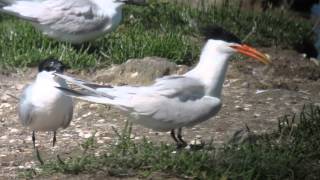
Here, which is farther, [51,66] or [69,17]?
[69,17]

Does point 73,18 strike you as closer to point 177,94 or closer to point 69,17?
point 69,17

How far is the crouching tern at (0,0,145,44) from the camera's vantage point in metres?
8.80

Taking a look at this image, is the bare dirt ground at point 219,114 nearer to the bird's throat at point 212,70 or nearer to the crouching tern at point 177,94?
the crouching tern at point 177,94

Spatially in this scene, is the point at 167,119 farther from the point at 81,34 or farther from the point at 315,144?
the point at 81,34

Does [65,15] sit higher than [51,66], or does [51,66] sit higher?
[51,66]

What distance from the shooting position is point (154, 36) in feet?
30.0

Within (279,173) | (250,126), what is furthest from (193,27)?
(279,173)

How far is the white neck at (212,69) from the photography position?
5617mm

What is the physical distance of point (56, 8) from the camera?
8.88 metres

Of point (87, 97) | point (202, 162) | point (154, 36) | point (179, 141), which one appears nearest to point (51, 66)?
point (87, 97)

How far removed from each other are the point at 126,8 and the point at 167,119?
18.5 ft

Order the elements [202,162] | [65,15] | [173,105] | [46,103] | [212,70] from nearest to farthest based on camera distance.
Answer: [202,162]
[173,105]
[212,70]
[46,103]
[65,15]

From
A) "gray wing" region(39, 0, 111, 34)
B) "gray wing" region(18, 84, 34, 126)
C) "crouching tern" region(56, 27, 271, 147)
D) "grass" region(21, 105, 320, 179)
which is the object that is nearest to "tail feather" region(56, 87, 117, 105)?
"crouching tern" region(56, 27, 271, 147)

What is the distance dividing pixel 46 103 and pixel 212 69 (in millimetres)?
1185
